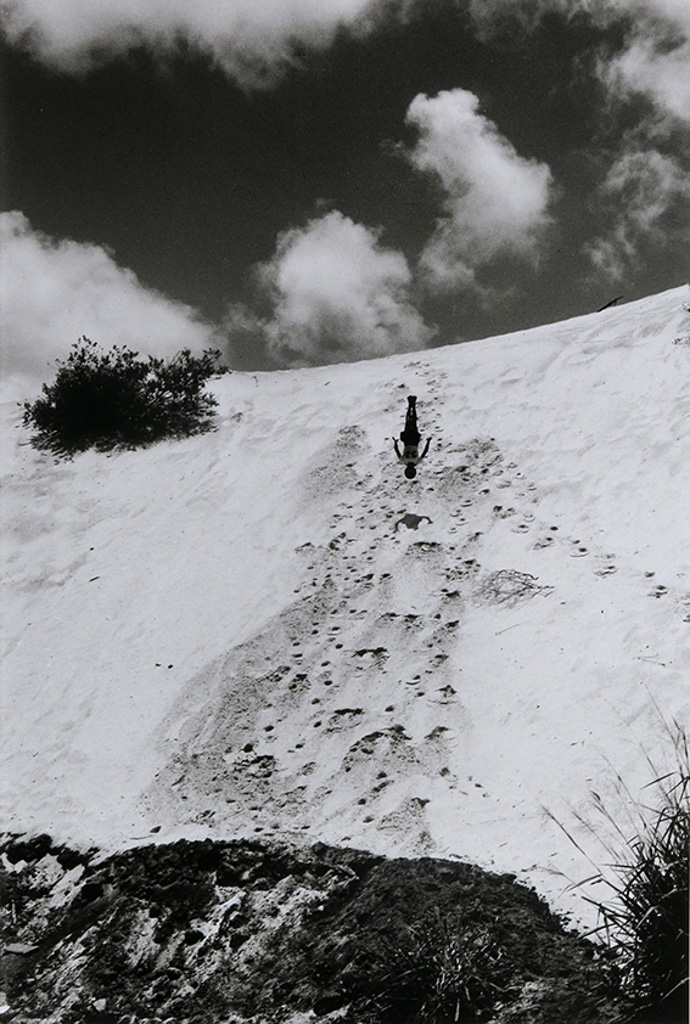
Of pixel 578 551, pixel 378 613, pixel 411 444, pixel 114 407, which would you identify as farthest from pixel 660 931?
pixel 114 407

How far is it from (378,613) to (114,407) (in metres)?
7.71

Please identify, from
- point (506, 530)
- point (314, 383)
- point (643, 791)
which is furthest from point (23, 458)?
point (643, 791)

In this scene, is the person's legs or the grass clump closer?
the grass clump

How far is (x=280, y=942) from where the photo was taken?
16.6 feet

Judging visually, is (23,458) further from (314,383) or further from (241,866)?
(241,866)

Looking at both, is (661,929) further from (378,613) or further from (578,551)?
(578,551)

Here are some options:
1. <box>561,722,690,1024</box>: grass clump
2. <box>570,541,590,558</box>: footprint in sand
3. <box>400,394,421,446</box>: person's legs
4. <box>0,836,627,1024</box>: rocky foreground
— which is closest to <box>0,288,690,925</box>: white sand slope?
<box>570,541,590,558</box>: footprint in sand

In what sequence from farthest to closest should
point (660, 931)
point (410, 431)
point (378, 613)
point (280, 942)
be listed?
point (410, 431)
point (378, 613)
point (280, 942)
point (660, 931)

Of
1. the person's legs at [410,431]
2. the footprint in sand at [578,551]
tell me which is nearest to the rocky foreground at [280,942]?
the footprint in sand at [578,551]

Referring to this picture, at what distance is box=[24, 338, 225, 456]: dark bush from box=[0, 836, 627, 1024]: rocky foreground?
8242 mm

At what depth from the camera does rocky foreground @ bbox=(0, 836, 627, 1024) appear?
4141 mm

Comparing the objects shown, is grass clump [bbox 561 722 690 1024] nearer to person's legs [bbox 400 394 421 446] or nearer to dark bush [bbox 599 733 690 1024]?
dark bush [bbox 599 733 690 1024]

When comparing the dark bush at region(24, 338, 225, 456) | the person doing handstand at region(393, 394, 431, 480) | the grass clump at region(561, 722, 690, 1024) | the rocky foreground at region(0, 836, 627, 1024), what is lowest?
the rocky foreground at region(0, 836, 627, 1024)

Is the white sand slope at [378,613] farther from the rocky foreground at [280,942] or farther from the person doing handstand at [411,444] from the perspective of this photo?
the rocky foreground at [280,942]
